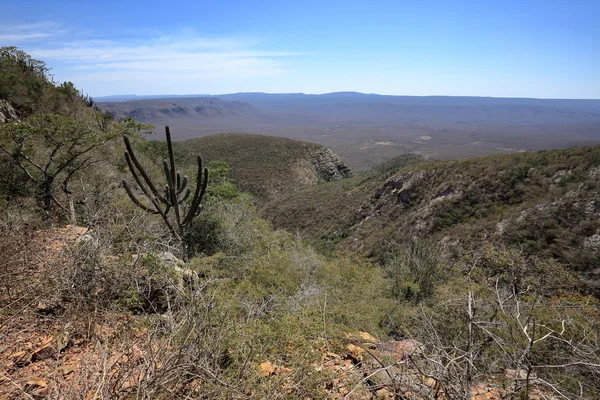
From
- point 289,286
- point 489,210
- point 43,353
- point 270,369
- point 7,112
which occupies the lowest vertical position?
point 489,210

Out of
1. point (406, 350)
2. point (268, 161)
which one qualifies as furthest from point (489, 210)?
point (268, 161)

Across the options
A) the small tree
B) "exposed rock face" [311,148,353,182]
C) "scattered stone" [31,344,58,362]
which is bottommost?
"exposed rock face" [311,148,353,182]

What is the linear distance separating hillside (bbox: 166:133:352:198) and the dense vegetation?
23.0 meters

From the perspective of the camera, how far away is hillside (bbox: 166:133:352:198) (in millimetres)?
50875

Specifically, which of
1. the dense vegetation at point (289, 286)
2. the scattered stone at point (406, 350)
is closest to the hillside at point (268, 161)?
the dense vegetation at point (289, 286)

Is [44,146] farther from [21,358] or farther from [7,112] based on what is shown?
[21,358]

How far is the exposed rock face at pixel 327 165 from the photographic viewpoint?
60.9 meters

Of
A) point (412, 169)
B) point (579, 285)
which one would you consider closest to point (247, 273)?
point (579, 285)

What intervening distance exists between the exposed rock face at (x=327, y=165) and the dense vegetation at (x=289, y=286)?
103 ft

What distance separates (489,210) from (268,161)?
42.9m

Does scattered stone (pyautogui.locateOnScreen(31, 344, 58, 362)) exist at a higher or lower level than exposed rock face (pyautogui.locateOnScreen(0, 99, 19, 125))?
lower

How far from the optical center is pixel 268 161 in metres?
56.9

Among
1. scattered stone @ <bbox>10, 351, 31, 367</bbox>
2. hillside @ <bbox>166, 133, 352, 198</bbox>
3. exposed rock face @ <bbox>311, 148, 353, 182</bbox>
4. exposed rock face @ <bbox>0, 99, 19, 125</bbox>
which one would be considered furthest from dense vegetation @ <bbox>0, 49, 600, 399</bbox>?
exposed rock face @ <bbox>311, 148, 353, 182</bbox>

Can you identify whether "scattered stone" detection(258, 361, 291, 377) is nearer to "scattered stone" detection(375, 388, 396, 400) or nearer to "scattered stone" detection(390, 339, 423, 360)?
"scattered stone" detection(375, 388, 396, 400)
